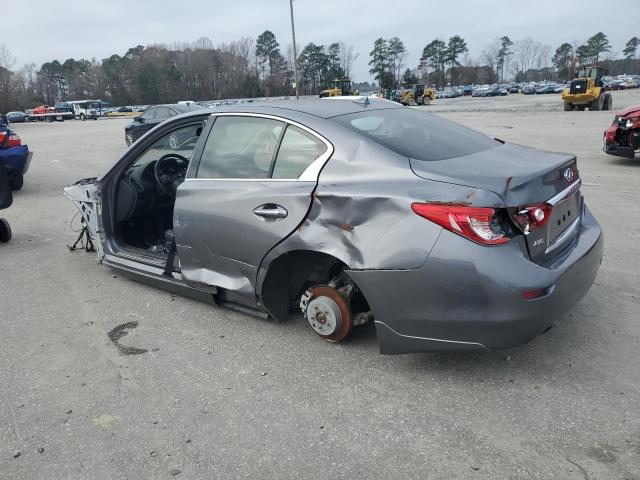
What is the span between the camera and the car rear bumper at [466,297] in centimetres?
264

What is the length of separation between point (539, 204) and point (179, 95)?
9808cm

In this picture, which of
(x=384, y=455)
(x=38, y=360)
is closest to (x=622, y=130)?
(x=384, y=455)

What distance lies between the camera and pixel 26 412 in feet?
9.68

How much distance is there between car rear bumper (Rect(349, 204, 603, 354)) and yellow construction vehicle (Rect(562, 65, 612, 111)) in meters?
29.3

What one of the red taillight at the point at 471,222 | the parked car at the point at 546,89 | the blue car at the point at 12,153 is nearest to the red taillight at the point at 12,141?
the blue car at the point at 12,153

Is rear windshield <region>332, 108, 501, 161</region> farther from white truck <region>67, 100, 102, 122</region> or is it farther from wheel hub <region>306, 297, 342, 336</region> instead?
white truck <region>67, 100, 102, 122</region>

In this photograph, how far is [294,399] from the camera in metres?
2.96

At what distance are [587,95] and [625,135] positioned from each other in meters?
20.3

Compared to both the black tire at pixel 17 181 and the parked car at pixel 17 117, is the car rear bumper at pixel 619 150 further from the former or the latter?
the parked car at pixel 17 117

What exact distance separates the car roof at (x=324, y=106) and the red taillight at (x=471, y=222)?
119cm

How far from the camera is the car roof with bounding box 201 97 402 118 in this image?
3584 millimetres

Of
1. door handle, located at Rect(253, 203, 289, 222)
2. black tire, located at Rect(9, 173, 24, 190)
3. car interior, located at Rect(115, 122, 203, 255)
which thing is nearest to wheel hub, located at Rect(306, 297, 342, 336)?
door handle, located at Rect(253, 203, 289, 222)

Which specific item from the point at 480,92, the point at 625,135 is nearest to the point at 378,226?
the point at 625,135

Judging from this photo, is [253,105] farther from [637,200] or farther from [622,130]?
[622,130]
